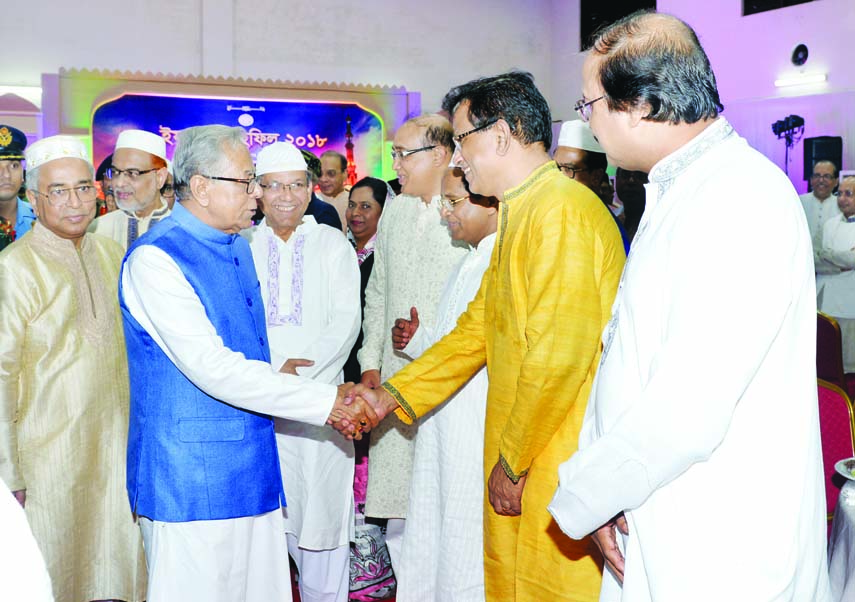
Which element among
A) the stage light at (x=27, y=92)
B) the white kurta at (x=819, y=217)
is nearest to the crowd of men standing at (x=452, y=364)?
the white kurta at (x=819, y=217)

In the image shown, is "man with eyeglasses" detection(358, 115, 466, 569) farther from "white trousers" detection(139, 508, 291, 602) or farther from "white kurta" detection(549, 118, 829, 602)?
"white kurta" detection(549, 118, 829, 602)

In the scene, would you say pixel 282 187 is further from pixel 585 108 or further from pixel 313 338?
pixel 585 108

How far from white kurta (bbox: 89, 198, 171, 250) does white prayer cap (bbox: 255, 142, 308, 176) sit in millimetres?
661

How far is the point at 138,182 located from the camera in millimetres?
4195

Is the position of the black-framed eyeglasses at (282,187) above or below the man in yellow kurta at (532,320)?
above

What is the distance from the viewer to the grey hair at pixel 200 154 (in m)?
2.62

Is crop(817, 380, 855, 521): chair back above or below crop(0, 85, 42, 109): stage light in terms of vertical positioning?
below

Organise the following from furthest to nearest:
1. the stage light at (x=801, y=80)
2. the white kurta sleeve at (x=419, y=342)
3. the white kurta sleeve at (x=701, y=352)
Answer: the stage light at (x=801, y=80) → the white kurta sleeve at (x=419, y=342) → the white kurta sleeve at (x=701, y=352)

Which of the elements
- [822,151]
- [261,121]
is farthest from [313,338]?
[261,121]

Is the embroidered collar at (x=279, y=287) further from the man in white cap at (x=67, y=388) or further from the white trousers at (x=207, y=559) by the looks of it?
the white trousers at (x=207, y=559)

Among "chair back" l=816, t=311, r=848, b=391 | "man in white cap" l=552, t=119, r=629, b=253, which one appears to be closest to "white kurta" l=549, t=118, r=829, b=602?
"man in white cap" l=552, t=119, r=629, b=253

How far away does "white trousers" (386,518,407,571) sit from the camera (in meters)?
3.83

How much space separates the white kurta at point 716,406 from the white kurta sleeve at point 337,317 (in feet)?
6.65

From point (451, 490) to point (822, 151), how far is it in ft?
22.7
